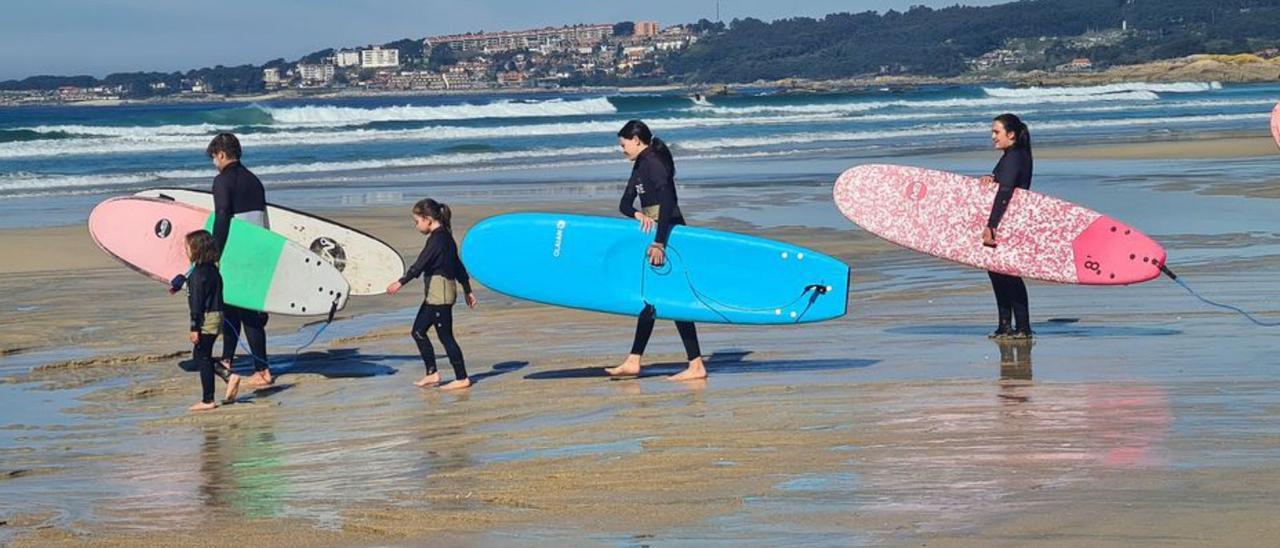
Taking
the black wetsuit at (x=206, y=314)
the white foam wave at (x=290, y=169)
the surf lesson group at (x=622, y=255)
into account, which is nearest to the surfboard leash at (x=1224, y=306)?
the surf lesson group at (x=622, y=255)

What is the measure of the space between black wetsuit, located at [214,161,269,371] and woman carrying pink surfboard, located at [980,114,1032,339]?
3778 mm

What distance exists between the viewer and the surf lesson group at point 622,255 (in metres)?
8.00

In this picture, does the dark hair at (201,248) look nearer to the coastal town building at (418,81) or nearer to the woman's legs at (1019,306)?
the woman's legs at (1019,306)

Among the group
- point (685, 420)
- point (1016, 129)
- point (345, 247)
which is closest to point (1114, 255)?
point (1016, 129)

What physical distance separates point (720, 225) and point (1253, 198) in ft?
17.8

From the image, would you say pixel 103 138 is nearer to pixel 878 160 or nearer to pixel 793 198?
pixel 878 160

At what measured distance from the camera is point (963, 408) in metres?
6.71

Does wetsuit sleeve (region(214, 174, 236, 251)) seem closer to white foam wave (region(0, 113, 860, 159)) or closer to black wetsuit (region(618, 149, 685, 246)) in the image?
black wetsuit (region(618, 149, 685, 246))

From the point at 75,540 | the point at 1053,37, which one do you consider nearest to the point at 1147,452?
the point at 75,540

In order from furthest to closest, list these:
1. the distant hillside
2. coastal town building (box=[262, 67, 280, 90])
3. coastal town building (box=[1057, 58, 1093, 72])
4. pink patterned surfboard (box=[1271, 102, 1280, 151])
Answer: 1. the distant hillside
2. coastal town building (box=[1057, 58, 1093, 72])
3. coastal town building (box=[262, 67, 280, 90])
4. pink patterned surfboard (box=[1271, 102, 1280, 151])

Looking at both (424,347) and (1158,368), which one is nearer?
(1158,368)

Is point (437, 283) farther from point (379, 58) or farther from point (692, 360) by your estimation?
point (379, 58)

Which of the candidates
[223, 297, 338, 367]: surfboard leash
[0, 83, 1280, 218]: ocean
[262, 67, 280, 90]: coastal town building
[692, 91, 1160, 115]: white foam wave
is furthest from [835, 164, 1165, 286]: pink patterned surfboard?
[262, 67, 280, 90]: coastal town building

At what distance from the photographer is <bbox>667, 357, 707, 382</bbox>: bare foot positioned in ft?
26.0
